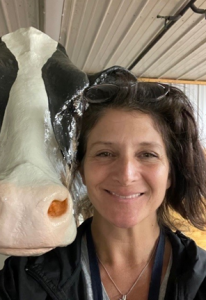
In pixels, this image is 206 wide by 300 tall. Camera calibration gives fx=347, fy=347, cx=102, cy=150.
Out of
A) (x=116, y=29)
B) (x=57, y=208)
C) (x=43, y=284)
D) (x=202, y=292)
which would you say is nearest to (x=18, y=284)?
(x=43, y=284)

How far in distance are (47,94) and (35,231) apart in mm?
388

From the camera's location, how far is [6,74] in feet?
2.81

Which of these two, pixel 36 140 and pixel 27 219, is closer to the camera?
pixel 27 219

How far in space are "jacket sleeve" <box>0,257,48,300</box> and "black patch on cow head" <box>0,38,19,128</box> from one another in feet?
1.11

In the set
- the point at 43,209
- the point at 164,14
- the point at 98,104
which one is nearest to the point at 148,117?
the point at 98,104

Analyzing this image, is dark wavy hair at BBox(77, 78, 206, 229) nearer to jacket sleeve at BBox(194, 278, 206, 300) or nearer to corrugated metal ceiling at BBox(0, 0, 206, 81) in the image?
jacket sleeve at BBox(194, 278, 206, 300)

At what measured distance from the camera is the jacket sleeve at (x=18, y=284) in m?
0.75

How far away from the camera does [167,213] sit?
1.09m

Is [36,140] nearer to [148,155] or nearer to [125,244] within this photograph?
[148,155]

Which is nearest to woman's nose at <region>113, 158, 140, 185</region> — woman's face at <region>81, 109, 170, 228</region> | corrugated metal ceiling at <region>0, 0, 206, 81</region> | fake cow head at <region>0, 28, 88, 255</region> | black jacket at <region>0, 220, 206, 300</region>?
woman's face at <region>81, 109, 170, 228</region>

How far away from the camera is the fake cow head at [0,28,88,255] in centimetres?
55

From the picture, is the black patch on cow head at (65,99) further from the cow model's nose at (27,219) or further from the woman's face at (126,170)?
the cow model's nose at (27,219)

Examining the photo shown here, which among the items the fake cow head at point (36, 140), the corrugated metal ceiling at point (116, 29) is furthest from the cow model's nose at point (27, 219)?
the corrugated metal ceiling at point (116, 29)

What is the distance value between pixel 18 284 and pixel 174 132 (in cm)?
56
